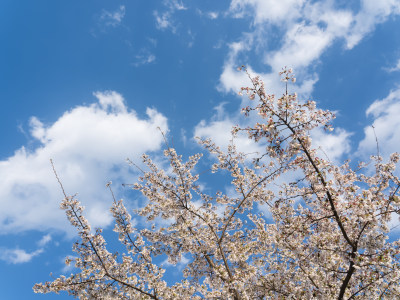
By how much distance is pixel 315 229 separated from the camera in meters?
8.48

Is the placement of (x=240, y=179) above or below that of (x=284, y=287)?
above

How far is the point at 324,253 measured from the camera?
345 inches

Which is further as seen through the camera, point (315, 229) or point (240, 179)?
point (240, 179)

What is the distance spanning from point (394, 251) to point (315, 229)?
209cm

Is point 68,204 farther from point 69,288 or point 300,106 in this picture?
point 300,106

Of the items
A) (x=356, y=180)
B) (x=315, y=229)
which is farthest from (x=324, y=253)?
(x=356, y=180)

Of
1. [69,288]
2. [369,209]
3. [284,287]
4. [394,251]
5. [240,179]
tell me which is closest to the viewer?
[369,209]

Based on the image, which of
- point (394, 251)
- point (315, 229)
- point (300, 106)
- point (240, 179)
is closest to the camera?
point (394, 251)

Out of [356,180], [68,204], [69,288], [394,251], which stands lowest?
[394,251]

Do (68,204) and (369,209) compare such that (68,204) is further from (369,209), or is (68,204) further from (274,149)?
(369,209)

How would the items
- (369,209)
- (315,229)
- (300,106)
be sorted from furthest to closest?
(315,229)
(300,106)
(369,209)

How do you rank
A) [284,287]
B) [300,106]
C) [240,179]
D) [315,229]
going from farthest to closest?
1. [240,179]
2. [284,287]
3. [315,229]
4. [300,106]

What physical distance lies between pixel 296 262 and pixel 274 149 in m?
4.68

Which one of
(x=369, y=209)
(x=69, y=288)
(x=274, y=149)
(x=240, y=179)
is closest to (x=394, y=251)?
(x=369, y=209)
